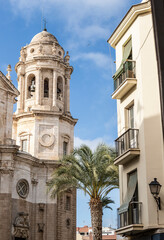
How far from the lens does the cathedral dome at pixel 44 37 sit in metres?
46.3

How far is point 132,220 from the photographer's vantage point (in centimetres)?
1741

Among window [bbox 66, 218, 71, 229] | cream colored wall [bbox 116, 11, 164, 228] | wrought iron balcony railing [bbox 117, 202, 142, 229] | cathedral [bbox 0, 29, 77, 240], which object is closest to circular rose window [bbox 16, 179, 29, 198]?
cathedral [bbox 0, 29, 77, 240]

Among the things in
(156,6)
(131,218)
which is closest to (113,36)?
(131,218)

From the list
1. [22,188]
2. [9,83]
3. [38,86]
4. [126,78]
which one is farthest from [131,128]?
[38,86]

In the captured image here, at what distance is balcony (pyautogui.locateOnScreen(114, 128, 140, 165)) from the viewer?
18031 mm

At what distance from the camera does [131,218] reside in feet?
57.1

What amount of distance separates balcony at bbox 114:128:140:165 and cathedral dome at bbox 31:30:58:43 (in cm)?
2840

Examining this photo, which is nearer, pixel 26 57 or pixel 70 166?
pixel 70 166

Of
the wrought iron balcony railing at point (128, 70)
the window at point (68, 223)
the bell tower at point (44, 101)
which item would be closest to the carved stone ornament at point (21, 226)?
the window at point (68, 223)

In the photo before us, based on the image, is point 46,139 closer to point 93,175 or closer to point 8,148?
point 8,148

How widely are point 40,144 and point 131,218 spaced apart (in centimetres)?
2512

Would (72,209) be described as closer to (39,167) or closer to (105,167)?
(39,167)

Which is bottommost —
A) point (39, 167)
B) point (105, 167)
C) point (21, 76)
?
point (105, 167)

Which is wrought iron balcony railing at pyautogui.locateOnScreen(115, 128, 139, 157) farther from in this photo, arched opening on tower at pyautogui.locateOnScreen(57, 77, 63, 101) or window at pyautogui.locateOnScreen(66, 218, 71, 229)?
arched opening on tower at pyautogui.locateOnScreen(57, 77, 63, 101)
